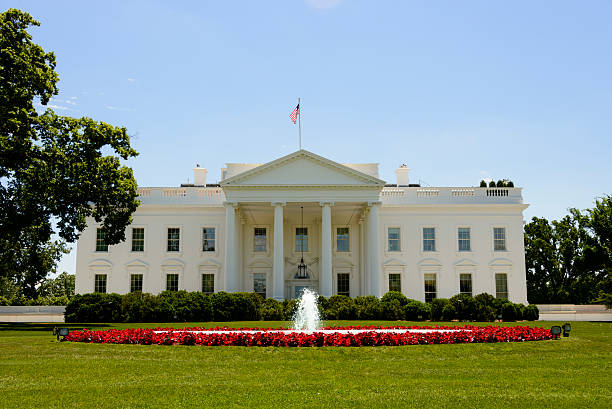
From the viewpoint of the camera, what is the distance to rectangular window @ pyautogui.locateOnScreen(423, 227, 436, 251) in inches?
1804

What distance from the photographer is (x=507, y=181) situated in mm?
55656

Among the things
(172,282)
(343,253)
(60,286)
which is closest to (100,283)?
(172,282)

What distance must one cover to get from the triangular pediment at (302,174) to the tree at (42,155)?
34.7 feet

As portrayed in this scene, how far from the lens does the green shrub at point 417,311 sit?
34.6 metres

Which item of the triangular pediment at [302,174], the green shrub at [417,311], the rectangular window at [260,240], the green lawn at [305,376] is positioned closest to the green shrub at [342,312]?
the green shrub at [417,311]

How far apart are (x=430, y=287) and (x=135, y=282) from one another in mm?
21757

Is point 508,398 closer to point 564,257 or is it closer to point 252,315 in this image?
point 252,315

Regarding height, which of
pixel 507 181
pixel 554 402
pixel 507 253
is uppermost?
pixel 507 181

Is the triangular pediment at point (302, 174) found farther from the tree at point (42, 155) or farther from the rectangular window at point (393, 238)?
the tree at point (42, 155)

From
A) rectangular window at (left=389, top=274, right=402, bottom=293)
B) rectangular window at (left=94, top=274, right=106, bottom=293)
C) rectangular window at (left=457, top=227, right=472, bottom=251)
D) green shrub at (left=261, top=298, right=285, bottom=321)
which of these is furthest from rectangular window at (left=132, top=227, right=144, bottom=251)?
rectangular window at (left=457, top=227, right=472, bottom=251)

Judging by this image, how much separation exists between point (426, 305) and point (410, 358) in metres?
19.3

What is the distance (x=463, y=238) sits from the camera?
45.9 m

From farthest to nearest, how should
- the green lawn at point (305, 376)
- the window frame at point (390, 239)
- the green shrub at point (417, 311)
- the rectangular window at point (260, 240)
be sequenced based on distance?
the rectangular window at point (260, 240)
the window frame at point (390, 239)
the green shrub at point (417, 311)
the green lawn at point (305, 376)

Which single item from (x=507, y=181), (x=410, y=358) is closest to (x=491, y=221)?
(x=507, y=181)
